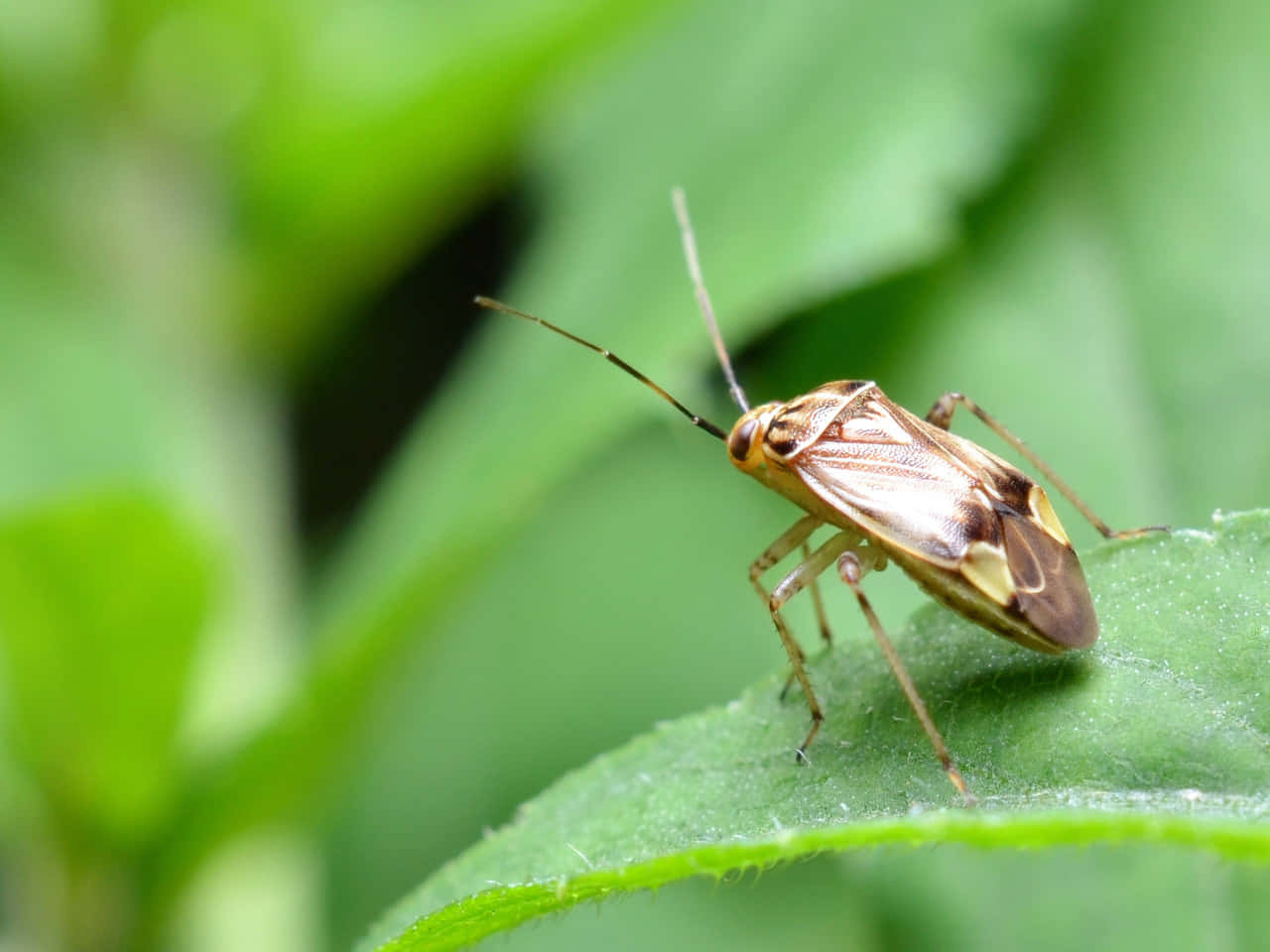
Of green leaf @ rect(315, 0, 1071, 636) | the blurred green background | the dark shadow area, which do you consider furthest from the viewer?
the dark shadow area

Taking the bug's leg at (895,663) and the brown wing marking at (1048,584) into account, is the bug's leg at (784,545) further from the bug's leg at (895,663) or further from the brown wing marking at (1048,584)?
the brown wing marking at (1048,584)

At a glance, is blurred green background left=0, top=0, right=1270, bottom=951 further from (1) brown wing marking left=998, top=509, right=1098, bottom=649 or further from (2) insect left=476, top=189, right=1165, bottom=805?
(1) brown wing marking left=998, top=509, right=1098, bottom=649

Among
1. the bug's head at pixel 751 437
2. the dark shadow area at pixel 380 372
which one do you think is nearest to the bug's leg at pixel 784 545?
the bug's head at pixel 751 437

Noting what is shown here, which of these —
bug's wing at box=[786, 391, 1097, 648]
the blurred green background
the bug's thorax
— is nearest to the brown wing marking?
bug's wing at box=[786, 391, 1097, 648]

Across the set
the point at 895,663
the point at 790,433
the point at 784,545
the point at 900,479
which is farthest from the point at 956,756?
the point at 784,545

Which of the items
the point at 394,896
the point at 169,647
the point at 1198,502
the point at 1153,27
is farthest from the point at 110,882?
the point at 1153,27

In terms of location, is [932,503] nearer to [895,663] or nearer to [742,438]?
[895,663]

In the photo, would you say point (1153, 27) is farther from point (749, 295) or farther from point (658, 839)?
point (658, 839)
